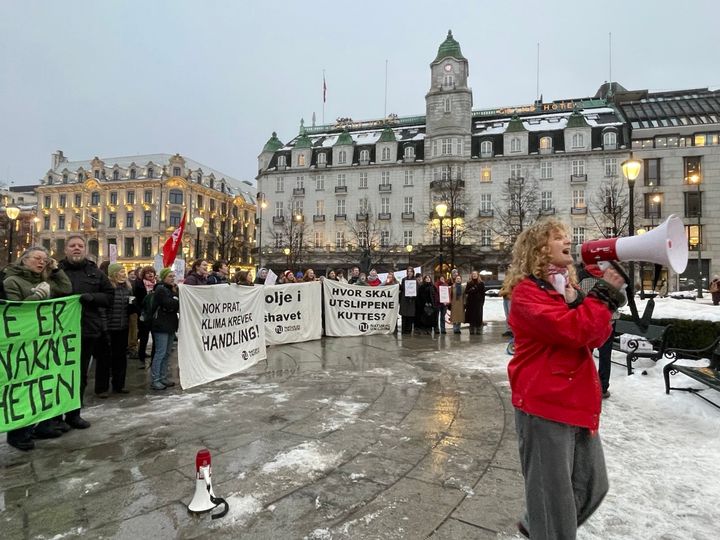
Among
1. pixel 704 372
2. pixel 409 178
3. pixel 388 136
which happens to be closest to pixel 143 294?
pixel 704 372

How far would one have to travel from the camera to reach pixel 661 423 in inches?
195

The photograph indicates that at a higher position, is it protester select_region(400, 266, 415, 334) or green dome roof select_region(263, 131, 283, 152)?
green dome roof select_region(263, 131, 283, 152)

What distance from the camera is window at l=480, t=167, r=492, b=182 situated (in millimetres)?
50375

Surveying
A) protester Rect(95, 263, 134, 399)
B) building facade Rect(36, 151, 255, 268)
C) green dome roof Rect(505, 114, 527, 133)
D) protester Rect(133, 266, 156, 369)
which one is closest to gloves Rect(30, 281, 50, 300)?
protester Rect(95, 263, 134, 399)

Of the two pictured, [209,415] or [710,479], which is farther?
[209,415]

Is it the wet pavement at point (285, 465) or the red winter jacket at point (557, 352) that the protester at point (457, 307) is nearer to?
the wet pavement at point (285, 465)

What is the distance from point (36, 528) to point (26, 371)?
6.89 feet

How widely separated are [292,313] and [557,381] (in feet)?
31.0

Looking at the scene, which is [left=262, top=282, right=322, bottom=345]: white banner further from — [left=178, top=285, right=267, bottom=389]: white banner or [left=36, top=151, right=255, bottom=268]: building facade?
[left=36, top=151, right=255, bottom=268]: building facade

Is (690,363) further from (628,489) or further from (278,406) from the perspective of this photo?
(278,406)

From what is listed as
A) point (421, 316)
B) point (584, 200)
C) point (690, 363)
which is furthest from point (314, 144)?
point (690, 363)

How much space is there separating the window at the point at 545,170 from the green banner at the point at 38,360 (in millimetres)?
51403

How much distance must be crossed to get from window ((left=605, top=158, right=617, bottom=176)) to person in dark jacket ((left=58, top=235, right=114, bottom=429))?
170ft

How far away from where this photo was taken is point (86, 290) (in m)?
5.43
